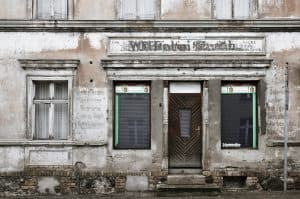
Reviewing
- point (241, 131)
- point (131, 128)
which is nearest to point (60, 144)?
point (131, 128)

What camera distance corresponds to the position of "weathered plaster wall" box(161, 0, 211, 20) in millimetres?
14812

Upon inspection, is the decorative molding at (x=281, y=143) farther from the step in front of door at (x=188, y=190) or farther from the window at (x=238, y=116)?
the step in front of door at (x=188, y=190)

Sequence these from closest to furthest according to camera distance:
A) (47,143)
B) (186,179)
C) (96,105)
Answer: (186,179)
(47,143)
(96,105)

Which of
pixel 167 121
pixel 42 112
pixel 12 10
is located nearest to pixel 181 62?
pixel 167 121

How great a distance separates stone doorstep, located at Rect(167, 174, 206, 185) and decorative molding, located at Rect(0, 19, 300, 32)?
13.6ft

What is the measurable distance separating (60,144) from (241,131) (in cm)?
525

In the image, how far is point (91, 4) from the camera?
48.6ft

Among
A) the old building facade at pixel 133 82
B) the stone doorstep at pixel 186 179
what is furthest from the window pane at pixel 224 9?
the stone doorstep at pixel 186 179

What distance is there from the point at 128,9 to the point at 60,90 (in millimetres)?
3078

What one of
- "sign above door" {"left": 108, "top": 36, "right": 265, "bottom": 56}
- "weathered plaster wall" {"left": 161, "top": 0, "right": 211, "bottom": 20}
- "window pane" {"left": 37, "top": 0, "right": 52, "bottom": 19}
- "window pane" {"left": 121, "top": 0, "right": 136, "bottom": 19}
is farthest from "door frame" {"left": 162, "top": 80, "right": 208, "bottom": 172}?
"window pane" {"left": 37, "top": 0, "right": 52, "bottom": 19}

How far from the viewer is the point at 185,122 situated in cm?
1509

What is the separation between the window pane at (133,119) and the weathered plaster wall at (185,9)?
2.43m

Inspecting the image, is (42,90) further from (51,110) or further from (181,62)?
(181,62)

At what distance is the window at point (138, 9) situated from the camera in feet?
49.2
